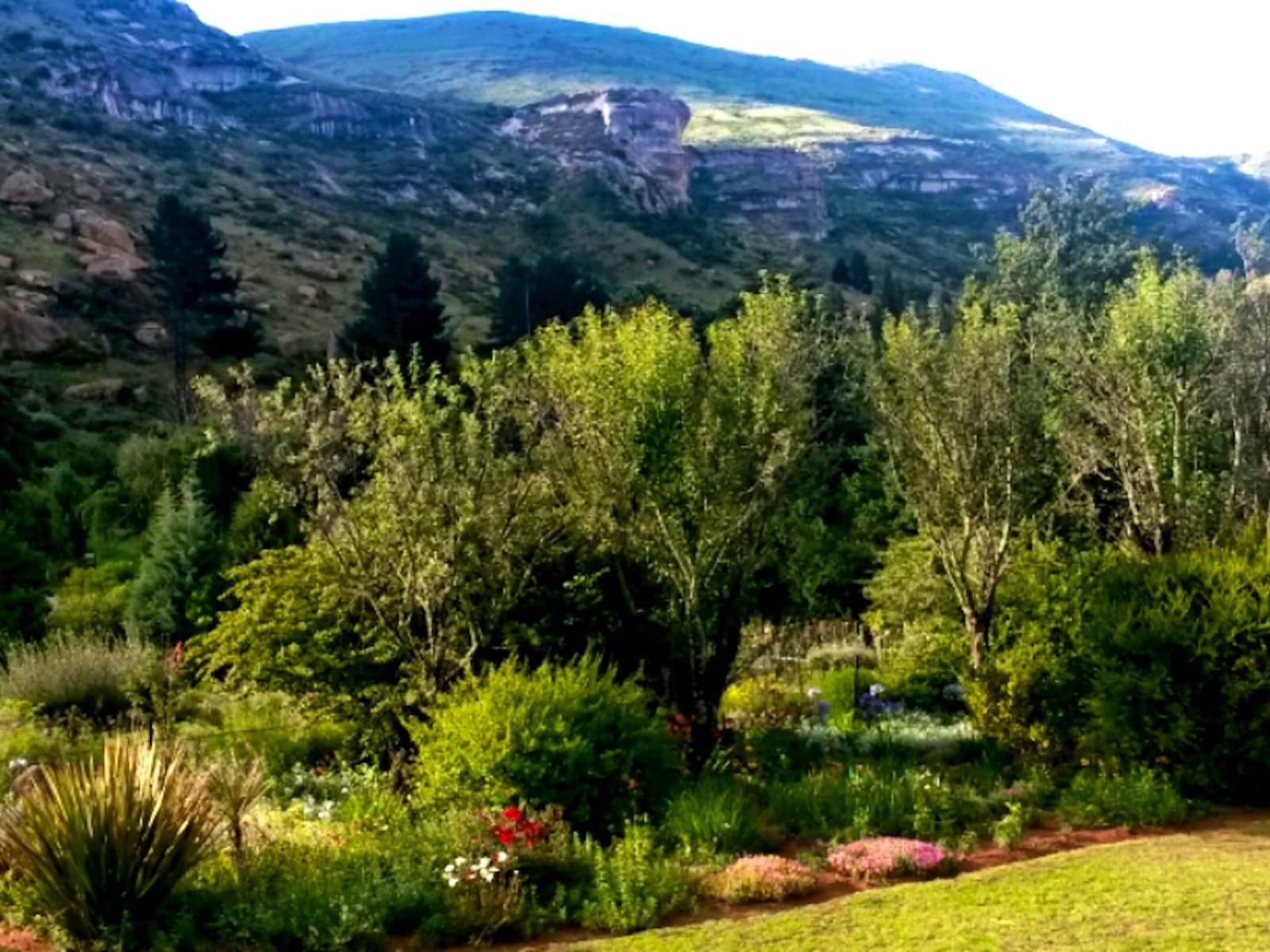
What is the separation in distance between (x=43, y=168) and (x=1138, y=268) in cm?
4845

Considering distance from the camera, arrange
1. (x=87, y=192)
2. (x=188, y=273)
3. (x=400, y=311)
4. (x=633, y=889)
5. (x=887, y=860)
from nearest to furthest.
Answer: (x=633, y=889)
(x=887, y=860)
(x=400, y=311)
(x=188, y=273)
(x=87, y=192)

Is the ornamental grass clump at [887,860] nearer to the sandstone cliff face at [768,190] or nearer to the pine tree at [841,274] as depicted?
the pine tree at [841,274]

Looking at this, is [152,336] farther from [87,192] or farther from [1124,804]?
[1124,804]

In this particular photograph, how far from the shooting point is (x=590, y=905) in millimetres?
7582

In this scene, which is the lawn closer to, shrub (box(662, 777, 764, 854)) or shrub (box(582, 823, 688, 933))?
shrub (box(582, 823, 688, 933))

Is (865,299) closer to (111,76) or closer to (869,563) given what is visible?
(869,563)

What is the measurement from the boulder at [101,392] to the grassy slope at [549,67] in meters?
95.4

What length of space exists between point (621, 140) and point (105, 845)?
9225cm

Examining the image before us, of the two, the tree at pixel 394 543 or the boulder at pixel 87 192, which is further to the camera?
the boulder at pixel 87 192

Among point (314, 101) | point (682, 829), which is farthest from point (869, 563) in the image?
point (314, 101)

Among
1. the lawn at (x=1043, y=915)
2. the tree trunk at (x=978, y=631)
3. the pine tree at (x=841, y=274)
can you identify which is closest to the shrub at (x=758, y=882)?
the lawn at (x=1043, y=915)

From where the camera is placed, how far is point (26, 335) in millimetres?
37219

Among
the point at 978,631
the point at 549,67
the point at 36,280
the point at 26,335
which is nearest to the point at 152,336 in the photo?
the point at 26,335

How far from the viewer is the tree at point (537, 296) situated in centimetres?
3956
